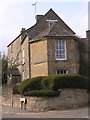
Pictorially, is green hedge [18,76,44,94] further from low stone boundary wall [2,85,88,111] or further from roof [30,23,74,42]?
roof [30,23,74,42]

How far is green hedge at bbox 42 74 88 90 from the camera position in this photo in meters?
23.3

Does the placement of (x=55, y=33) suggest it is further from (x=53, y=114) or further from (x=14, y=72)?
(x=53, y=114)

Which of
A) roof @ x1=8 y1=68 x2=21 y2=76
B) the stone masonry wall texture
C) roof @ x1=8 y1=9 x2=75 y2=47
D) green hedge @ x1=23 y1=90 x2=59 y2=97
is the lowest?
green hedge @ x1=23 y1=90 x2=59 y2=97

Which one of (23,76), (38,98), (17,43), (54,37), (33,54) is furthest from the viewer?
(17,43)

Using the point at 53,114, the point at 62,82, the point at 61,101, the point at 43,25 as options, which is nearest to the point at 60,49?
the point at 62,82

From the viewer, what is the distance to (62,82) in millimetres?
23422

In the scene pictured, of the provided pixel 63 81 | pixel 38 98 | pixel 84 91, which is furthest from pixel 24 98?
pixel 84 91

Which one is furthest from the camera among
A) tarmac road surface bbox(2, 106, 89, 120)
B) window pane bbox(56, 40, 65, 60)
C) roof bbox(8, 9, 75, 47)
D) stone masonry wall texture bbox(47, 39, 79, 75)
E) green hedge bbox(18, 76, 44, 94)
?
roof bbox(8, 9, 75, 47)

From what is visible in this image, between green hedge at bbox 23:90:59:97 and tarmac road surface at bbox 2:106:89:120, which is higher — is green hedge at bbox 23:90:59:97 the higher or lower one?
the higher one

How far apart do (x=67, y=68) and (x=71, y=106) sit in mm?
5947

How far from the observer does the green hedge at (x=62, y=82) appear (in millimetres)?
23297

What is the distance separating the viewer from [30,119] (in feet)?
58.4

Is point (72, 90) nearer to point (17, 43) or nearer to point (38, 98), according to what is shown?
point (38, 98)

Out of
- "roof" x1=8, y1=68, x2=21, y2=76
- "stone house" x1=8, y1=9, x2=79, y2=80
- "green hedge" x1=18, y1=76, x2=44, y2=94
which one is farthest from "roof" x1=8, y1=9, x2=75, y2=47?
"green hedge" x1=18, y1=76, x2=44, y2=94
